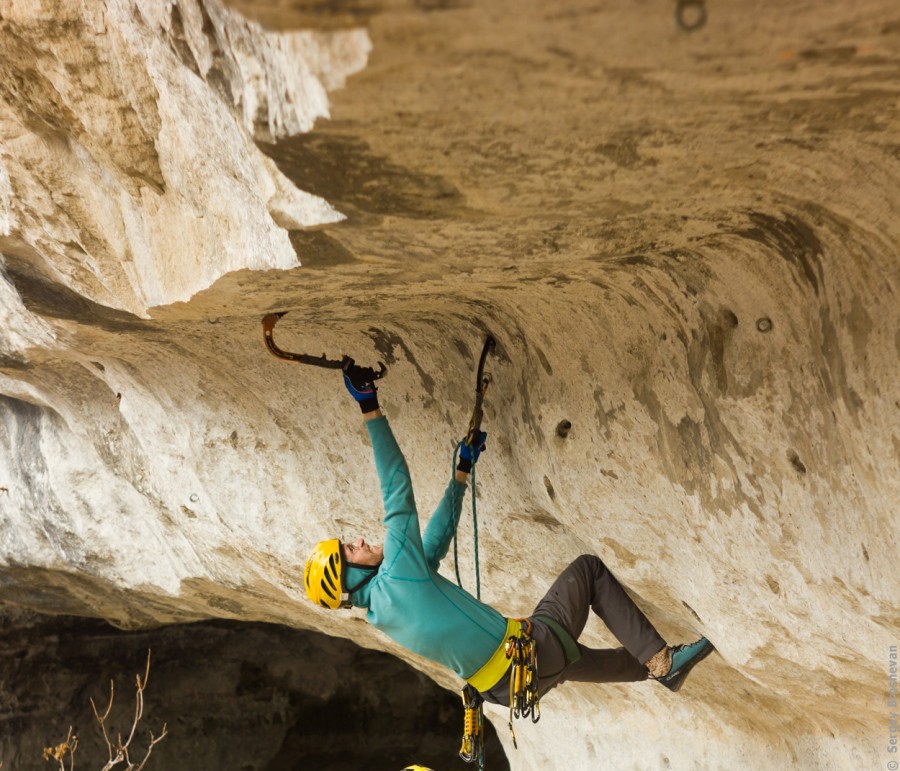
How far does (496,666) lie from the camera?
104 inches

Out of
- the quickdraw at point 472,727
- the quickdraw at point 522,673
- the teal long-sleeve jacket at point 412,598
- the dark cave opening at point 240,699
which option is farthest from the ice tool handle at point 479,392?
the dark cave opening at point 240,699

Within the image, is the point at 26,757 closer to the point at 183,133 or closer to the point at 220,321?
the point at 220,321

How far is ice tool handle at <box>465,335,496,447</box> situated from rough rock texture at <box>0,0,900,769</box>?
7 centimetres

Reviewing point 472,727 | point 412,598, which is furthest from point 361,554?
point 472,727

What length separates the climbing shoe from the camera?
113 inches

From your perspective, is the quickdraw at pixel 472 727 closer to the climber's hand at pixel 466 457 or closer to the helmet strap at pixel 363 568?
the helmet strap at pixel 363 568

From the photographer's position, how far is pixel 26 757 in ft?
19.2

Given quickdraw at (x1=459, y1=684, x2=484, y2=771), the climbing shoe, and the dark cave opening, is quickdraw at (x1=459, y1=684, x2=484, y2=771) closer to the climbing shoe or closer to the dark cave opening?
the climbing shoe

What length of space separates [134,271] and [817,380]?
68.1 inches

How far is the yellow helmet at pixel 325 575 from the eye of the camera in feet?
8.23

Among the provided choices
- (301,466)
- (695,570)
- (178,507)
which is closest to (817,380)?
(695,570)

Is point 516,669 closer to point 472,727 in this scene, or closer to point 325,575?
point 472,727

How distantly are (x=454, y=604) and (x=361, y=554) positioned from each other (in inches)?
11.6

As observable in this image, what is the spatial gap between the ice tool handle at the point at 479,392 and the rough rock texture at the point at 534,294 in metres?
0.07
